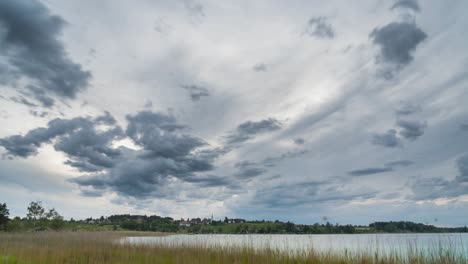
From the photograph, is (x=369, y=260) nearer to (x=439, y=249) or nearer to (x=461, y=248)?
(x=439, y=249)

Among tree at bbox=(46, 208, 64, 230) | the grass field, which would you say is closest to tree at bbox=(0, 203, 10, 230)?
tree at bbox=(46, 208, 64, 230)

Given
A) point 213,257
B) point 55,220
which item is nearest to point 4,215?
point 55,220

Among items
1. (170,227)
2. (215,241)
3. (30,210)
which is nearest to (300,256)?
(215,241)

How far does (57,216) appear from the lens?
144ft

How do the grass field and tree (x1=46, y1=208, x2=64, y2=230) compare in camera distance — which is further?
tree (x1=46, y1=208, x2=64, y2=230)

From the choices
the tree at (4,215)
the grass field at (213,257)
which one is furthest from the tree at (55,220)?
the grass field at (213,257)

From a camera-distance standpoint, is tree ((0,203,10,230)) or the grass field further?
tree ((0,203,10,230))

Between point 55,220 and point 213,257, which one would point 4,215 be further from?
point 213,257

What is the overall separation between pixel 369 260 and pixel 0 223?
39610 mm

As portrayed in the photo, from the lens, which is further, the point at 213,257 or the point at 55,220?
the point at 55,220

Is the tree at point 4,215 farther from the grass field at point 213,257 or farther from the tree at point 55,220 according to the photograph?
the grass field at point 213,257

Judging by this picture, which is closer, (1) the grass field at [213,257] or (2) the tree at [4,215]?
(1) the grass field at [213,257]

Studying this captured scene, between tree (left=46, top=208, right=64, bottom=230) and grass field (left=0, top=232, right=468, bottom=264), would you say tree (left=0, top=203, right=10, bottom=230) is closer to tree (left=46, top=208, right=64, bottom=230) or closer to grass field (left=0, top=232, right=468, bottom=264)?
tree (left=46, top=208, right=64, bottom=230)

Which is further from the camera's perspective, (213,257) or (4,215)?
(4,215)
